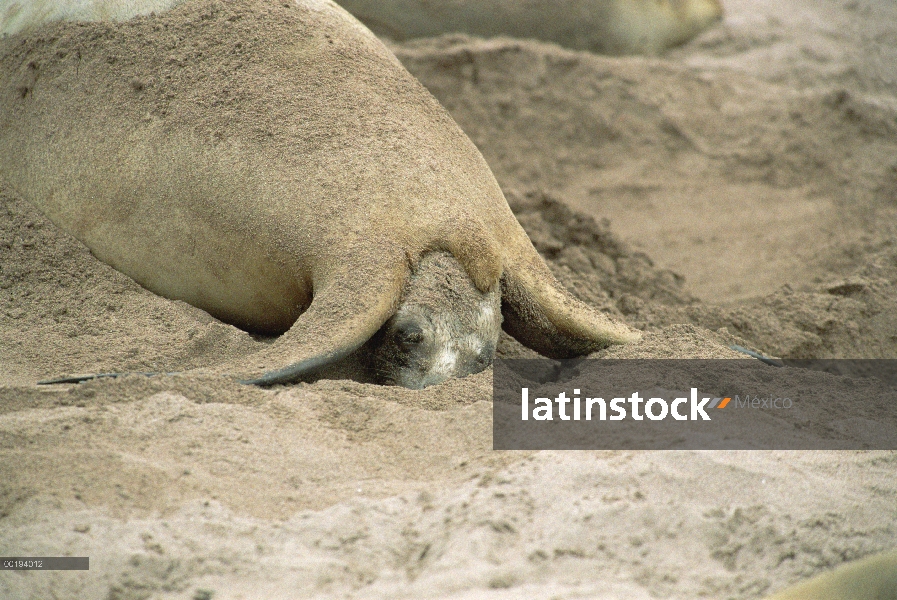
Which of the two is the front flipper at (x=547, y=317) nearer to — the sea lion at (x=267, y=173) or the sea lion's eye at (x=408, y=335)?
the sea lion at (x=267, y=173)

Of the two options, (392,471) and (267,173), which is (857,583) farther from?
(267,173)

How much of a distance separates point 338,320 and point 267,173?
0.56 metres

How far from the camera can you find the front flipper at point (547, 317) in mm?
2867

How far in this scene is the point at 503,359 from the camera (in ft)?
9.80

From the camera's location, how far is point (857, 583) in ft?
5.63

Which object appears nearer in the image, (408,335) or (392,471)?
(392,471)

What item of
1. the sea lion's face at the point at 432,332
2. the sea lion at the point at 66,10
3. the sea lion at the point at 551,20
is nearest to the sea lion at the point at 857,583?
the sea lion's face at the point at 432,332

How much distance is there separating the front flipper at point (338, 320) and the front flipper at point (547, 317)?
1.42 feet

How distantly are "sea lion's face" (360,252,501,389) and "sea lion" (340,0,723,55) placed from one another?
326 cm

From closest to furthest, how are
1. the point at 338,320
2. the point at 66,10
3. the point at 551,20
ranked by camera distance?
the point at 338,320
the point at 66,10
the point at 551,20

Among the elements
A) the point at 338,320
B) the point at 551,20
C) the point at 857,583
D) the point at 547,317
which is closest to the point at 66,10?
the point at 338,320

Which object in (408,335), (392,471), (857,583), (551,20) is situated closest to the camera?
(857,583)

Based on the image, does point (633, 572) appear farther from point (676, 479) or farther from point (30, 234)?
point (30, 234)

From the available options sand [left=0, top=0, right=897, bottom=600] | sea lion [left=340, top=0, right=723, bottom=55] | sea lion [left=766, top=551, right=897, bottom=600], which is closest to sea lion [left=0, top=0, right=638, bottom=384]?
sand [left=0, top=0, right=897, bottom=600]
